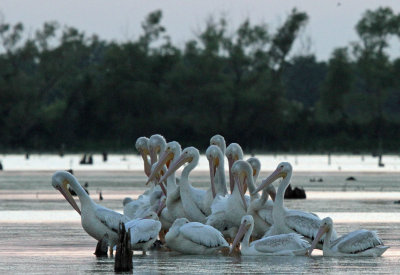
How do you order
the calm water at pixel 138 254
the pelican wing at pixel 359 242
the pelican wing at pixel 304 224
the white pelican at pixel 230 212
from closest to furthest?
the calm water at pixel 138 254 → the pelican wing at pixel 359 242 → the pelican wing at pixel 304 224 → the white pelican at pixel 230 212

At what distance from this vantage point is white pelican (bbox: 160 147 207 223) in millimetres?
14688

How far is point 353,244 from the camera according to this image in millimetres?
13094

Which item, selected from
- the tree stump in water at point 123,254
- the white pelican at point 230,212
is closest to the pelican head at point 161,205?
the white pelican at point 230,212

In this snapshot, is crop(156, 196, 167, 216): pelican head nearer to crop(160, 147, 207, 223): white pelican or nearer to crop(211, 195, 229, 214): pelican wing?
crop(160, 147, 207, 223): white pelican

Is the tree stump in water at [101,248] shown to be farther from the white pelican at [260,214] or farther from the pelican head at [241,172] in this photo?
the pelican head at [241,172]

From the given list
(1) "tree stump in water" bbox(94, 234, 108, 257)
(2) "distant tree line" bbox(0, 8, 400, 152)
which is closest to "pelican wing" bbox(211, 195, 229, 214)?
(1) "tree stump in water" bbox(94, 234, 108, 257)

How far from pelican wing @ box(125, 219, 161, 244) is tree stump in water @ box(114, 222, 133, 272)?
4.48 ft

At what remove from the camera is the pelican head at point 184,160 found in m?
15.2

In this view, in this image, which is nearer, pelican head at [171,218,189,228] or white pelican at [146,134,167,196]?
pelican head at [171,218,189,228]

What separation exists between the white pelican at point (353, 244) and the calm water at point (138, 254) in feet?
0.40

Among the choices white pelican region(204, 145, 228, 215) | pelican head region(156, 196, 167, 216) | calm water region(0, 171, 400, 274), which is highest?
white pelican region(204, 145, 228, 215)

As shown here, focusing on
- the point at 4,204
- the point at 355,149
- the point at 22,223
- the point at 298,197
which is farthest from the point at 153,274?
the point at 355,149

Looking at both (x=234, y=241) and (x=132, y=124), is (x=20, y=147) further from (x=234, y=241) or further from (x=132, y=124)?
(x=234, y=241)

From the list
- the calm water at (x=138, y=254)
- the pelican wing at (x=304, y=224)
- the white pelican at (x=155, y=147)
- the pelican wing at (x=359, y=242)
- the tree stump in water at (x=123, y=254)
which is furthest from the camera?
the white pelican at (x=155, y=147)
